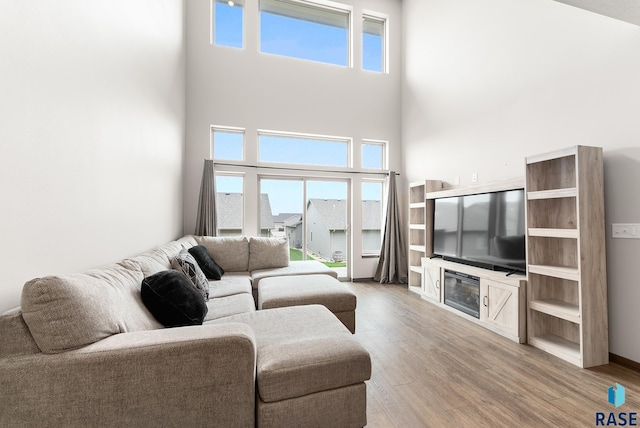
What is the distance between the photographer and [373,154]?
5.41 m

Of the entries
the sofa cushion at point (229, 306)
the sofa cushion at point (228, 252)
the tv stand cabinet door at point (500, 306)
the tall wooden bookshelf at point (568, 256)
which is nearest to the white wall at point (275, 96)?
the sofa cushion at point (228, 252)

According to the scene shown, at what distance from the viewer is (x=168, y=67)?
3.39 m

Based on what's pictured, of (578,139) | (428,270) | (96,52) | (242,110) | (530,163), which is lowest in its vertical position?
(428,270)

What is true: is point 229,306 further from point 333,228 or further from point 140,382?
point 333,228

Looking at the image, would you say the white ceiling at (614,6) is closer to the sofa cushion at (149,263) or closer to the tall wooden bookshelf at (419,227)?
the tall wooden bookshelf at (419,227)

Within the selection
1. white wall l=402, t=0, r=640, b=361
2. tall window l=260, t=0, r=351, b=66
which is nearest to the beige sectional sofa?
white wall l=402, t=0, r=640, b=361

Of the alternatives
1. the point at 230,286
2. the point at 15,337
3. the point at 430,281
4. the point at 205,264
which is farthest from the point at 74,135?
the point at 430,281

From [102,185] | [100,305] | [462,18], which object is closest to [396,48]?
[462,18]

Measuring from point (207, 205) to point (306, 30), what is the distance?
3.63 m

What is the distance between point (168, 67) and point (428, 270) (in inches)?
170

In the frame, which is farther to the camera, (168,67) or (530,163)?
(168,67)

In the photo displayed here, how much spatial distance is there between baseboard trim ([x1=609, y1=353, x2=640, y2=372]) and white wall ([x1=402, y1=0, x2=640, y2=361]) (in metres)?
0.04

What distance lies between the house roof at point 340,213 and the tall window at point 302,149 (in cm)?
71

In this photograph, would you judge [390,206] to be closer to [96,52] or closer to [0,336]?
[96,52]
